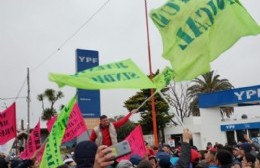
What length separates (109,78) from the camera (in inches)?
235

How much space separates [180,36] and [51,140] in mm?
2662

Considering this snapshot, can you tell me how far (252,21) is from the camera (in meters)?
6.14

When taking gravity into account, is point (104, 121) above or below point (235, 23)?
below

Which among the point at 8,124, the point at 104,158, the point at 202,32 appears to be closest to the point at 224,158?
the point at 202,32

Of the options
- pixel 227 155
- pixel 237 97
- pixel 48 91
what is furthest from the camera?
pixel 48 91

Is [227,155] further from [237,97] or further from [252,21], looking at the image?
[237,97]

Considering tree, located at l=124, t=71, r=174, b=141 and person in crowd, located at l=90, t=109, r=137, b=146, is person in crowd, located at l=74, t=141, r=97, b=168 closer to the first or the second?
person in crowd, located at l=90, t=109, r=137, b=146

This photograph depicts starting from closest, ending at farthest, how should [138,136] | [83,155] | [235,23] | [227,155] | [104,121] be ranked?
1. [83,155]
2. [227,155]
3. [235,23]
4. [104,121]
5. [138,136]

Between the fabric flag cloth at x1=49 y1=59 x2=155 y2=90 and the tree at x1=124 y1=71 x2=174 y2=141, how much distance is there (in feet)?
129

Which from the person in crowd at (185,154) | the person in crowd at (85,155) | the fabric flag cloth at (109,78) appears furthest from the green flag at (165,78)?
the person in crowd at (85,155)

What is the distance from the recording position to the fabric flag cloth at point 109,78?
5.72m

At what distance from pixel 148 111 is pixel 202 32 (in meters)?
41.5

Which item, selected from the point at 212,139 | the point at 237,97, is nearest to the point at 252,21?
the point at 237,97

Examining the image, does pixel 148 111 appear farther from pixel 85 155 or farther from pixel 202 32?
pixel 85 155
